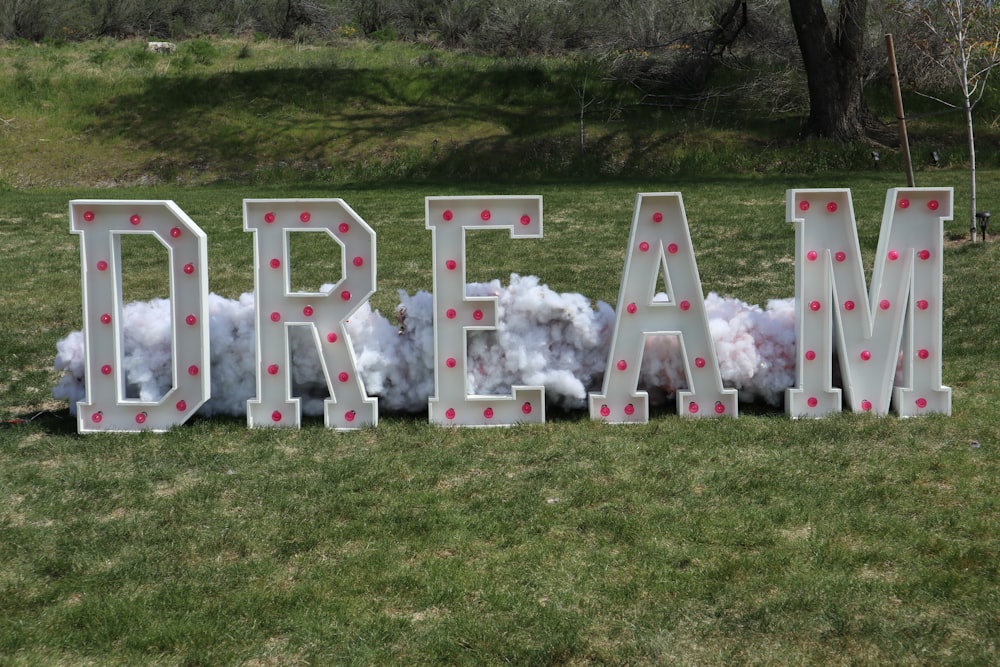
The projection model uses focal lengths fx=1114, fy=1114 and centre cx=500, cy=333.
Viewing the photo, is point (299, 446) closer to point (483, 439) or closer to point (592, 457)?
point (483, 439)

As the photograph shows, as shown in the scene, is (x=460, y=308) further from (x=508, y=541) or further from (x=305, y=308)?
(x=508, y=541)

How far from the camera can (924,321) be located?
17.6ft

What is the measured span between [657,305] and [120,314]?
2.56 metres

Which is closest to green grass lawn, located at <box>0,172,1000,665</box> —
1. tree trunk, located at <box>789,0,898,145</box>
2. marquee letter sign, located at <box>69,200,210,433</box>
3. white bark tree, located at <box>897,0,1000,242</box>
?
marquee letter sign, located at <box>69,200,210,433</box>

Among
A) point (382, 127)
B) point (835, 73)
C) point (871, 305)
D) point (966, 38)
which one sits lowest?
point (871, 305)

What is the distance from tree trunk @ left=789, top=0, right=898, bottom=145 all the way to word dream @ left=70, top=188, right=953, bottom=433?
41.8ft

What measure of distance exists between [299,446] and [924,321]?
9.92ft

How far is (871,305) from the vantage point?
535cm

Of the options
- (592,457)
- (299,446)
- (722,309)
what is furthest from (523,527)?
(722,309)

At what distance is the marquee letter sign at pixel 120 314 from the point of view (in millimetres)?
5227

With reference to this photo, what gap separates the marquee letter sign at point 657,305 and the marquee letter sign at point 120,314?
77.4 inches

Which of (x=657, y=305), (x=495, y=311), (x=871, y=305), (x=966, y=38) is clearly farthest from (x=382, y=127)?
(x=871, y=305)

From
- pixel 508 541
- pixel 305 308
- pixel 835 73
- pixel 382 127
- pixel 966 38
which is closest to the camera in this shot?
pixel 508 541

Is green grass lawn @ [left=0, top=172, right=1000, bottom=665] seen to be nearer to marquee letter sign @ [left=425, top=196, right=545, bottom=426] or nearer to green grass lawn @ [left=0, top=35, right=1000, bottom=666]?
green grass lawn @ [left=0, top=35, right=1000, bottom=666]
